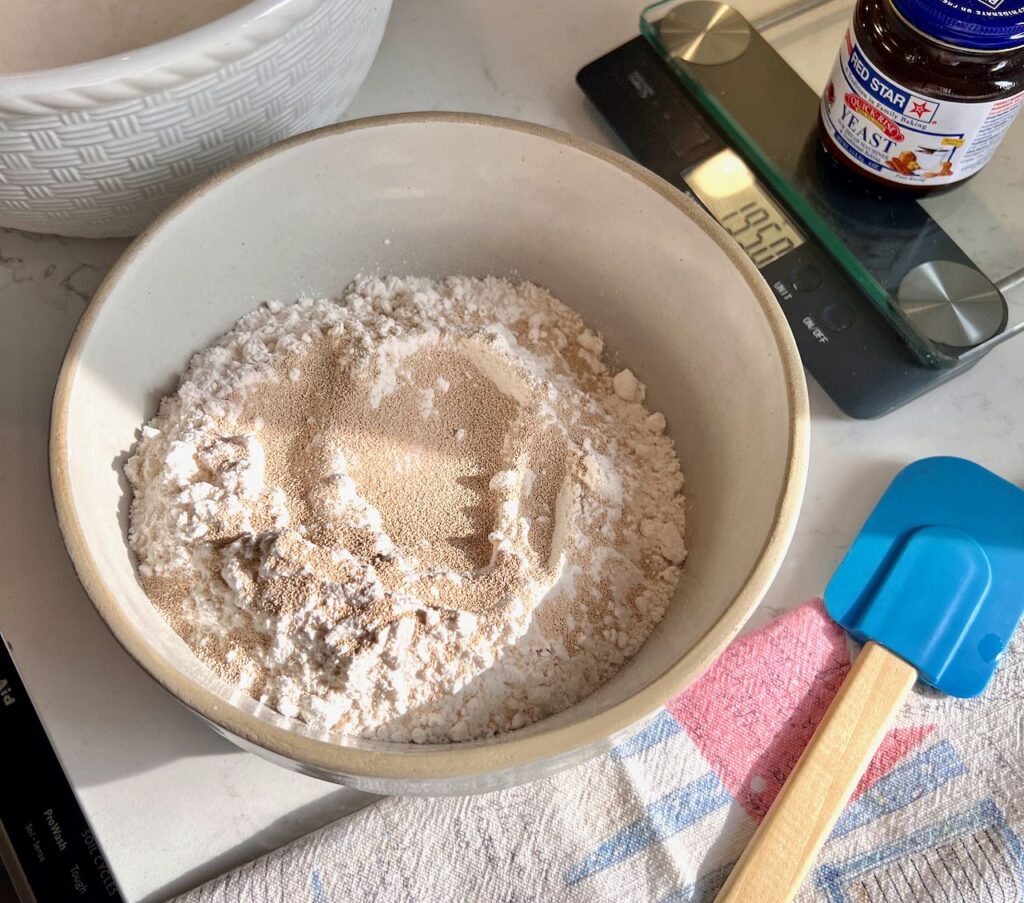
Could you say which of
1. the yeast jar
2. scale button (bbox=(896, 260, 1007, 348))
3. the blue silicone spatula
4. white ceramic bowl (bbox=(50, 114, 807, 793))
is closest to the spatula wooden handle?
the blue silicone spatula

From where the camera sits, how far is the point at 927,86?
698 millimetres

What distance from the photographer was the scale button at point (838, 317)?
808 mm

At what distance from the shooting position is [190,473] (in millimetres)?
658

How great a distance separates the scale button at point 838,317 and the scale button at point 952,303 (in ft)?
0.12

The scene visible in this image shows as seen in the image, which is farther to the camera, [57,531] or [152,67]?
[57,531]

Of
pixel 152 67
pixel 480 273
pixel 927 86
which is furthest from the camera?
pixel 480 273

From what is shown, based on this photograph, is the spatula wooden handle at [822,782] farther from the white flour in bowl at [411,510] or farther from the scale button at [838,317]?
the scale button at [838,317]

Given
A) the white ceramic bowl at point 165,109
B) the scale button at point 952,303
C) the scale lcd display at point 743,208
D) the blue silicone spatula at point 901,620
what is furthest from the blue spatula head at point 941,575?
the white ceramic bowl at point 165,109

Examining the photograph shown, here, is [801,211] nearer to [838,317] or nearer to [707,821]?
[838,317]

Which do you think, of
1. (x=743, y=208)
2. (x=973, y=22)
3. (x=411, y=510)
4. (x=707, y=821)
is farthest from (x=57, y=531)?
(x=973, y=22)

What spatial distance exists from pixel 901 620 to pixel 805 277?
289 mm

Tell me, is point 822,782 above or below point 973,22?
below

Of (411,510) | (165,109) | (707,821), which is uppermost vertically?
(165,109)

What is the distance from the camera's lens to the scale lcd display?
0.84 metres
